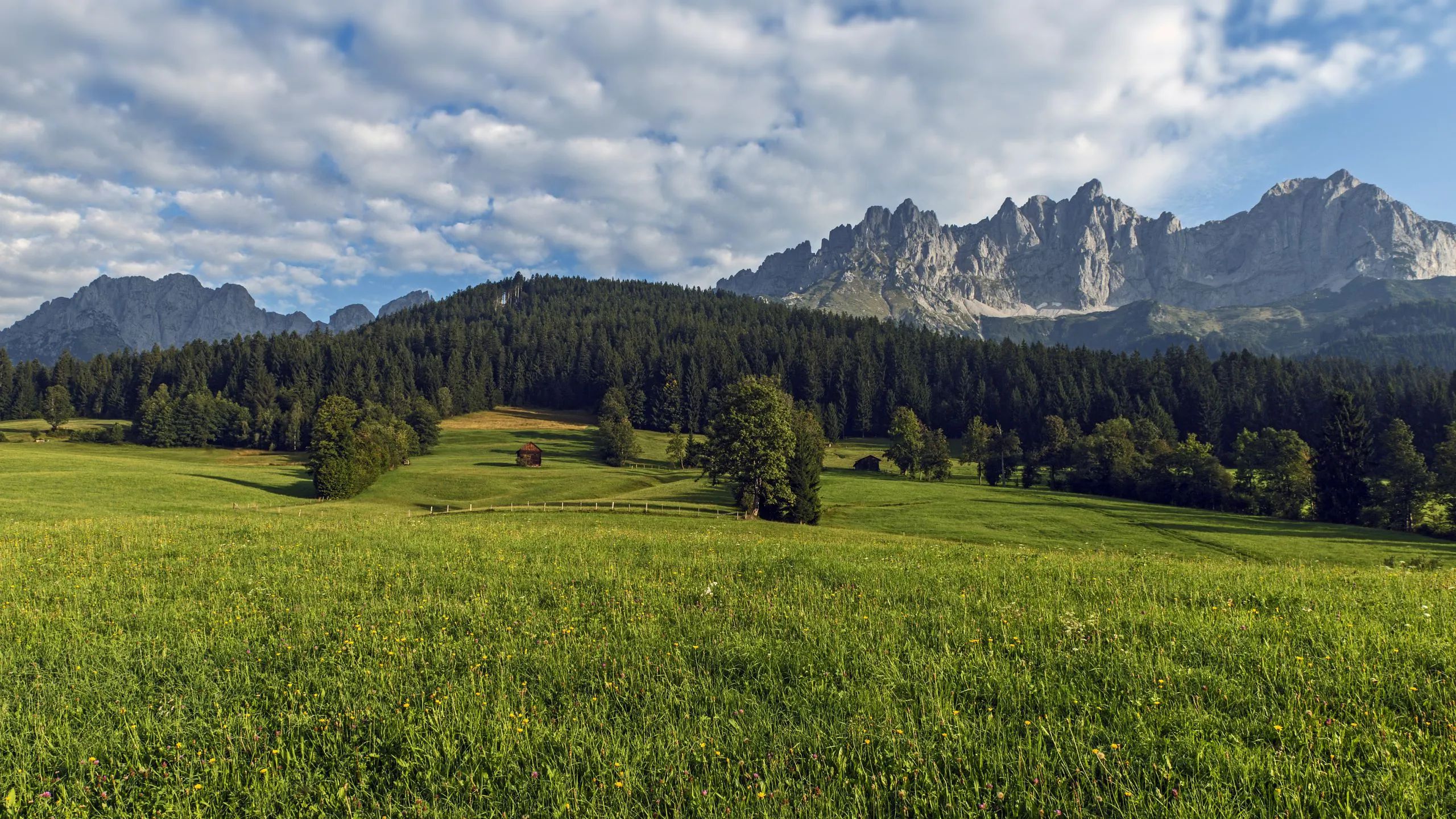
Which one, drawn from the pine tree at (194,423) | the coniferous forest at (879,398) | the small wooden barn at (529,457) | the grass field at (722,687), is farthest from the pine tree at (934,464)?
the pine tree at (194,423)

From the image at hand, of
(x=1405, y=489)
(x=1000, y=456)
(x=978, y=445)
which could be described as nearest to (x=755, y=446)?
(x=1000, y=456)

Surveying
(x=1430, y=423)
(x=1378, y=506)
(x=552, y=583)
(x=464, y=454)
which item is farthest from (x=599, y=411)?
(x=1430, y=423)

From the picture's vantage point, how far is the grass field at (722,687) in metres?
5.55

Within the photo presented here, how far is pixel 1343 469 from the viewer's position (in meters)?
82.8

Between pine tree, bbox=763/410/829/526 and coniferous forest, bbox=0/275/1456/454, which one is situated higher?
coniferous forest, bbox=0/275/1456/454

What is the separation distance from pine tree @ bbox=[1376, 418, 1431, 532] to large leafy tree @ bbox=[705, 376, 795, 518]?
73666 millimetres

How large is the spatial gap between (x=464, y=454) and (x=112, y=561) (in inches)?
4670

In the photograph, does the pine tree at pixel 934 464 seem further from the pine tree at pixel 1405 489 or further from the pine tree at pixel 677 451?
the pine tree at pixel 1405 489

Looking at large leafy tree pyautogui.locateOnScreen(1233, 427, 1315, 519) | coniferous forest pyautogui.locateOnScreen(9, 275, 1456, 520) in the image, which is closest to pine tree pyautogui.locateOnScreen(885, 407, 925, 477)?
coniferous forest pyautogui.locateOnScreen(9, 275, 1456, 520)

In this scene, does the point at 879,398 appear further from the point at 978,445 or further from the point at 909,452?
the point at 909,452

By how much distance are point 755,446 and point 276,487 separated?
203 feet

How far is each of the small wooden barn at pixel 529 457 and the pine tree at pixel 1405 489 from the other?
12252 cm

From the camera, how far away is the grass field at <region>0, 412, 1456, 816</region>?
5.55 metres

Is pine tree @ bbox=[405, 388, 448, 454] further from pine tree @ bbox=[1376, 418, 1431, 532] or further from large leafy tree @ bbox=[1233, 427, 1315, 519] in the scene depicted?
pine tree @ bbox=[1376, 418, 1431, 532]
